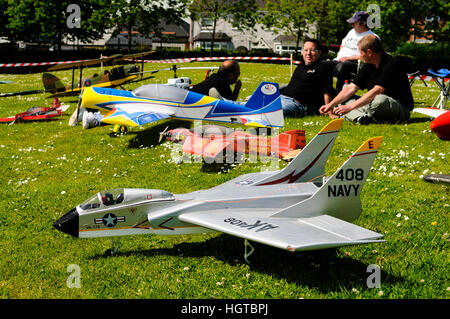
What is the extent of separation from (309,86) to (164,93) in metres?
5.29

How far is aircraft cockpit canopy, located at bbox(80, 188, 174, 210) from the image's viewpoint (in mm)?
5883

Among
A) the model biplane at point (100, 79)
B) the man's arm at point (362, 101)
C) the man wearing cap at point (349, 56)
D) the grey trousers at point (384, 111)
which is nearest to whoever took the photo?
the man's arm at point (362, 101)

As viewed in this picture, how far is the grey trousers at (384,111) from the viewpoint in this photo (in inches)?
475

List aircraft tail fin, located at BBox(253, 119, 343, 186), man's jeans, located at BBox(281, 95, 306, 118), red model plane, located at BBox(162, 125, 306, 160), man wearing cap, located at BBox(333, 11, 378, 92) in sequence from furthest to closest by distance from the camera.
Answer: man wearing cap, located at BBox(333, 11, 378, 92) < man's jeans, located at BBox(281, 95, 306, 118) < red model plane, located at BBox(162, 125, 306, 160) < aircraft tail fin, located at BBox(253, 119, 343, 186)

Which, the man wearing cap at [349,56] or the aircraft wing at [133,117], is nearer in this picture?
the aircraft wing at [133,117]

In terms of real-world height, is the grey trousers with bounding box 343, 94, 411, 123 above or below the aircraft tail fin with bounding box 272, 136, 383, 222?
above

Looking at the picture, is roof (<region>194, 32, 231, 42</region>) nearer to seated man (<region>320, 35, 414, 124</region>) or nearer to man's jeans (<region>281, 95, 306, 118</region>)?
man's jeans (<region>281, 95, 306, 118</region>)

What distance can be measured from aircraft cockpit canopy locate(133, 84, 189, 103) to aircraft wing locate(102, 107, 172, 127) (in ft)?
2.13

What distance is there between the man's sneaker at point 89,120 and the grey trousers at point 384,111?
997 cm

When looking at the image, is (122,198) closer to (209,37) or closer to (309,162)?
(309,162)

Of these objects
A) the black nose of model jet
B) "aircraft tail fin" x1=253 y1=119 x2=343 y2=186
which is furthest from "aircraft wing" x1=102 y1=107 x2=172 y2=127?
"aircraft tail fin" x1=253 y1=119 x2=343 y2=186

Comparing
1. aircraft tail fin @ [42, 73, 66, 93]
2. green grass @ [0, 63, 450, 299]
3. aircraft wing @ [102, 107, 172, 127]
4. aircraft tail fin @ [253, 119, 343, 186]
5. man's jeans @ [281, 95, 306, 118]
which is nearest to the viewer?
green grass @ [0, 63, 450, 299]

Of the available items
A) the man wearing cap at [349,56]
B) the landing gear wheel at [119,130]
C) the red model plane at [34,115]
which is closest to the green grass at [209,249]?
the landing gear wheel at [119,130]

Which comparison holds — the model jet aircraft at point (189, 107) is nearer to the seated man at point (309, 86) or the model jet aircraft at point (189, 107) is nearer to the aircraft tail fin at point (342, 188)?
the seated man at point (309, 86)
